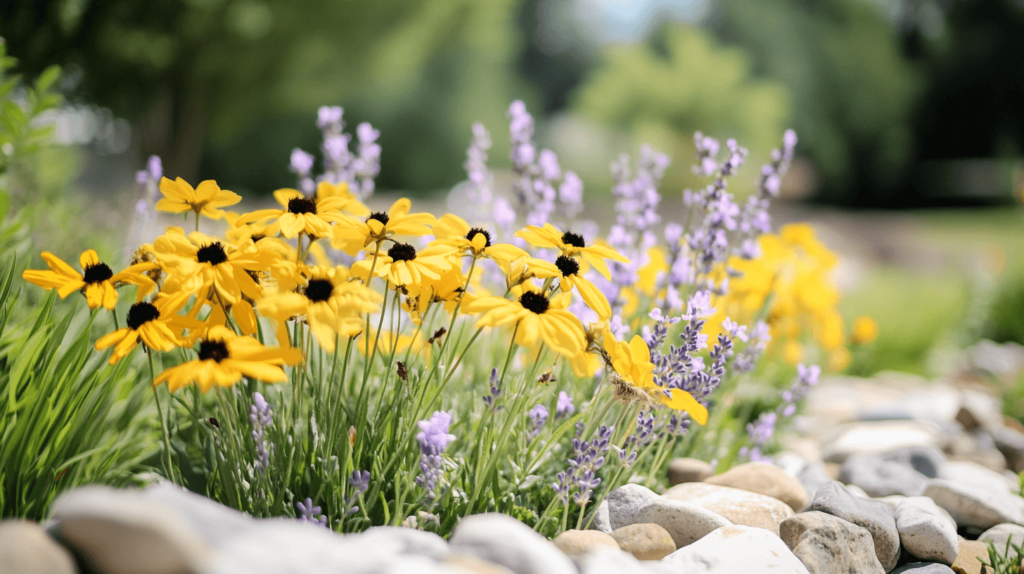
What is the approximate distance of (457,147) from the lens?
1555 cm

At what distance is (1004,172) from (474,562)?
79.7 ft

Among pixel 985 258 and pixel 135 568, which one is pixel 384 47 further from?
pixel 135 568

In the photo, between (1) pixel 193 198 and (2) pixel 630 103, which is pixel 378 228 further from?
(2) pixel 630 103

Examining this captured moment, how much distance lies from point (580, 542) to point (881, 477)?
4.95 feet

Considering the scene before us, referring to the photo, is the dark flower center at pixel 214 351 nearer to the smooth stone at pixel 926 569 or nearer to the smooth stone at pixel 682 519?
the smooth stone at pixel 682 519

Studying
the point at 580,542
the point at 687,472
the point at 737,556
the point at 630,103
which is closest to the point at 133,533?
the point at 580,542

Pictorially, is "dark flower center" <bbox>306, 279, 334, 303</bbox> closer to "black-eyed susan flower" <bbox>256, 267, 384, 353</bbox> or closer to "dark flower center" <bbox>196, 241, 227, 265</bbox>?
"black-eyed susan flower" <bbox>256, 267, 384, 353</bbox>

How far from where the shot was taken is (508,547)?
1159mm

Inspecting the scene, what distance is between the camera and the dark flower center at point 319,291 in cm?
121

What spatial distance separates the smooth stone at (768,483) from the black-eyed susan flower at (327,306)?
1.32m

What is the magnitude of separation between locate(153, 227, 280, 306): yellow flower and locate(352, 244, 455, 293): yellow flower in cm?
20

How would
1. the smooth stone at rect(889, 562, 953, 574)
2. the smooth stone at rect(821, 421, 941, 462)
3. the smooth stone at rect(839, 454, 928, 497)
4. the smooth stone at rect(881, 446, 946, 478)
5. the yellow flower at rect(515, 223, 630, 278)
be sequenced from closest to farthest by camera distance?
the yellow flower at rect(515, 223, 630, 278)
the smooth stone at rect(889, 562, 953, 574)
the smooth stone at rect(839, 454, 928, 497)
the smooth stone at rect(881, 446, 946, 478)
the smooth stone at rect(821, 421, 941, 462)

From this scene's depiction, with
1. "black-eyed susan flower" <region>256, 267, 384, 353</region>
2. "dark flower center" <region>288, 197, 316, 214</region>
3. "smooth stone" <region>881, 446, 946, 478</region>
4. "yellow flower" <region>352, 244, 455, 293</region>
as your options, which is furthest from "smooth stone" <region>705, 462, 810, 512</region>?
"dark flower center" <region>288, 197, 316, 214</region>

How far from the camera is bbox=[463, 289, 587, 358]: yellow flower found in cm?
118
